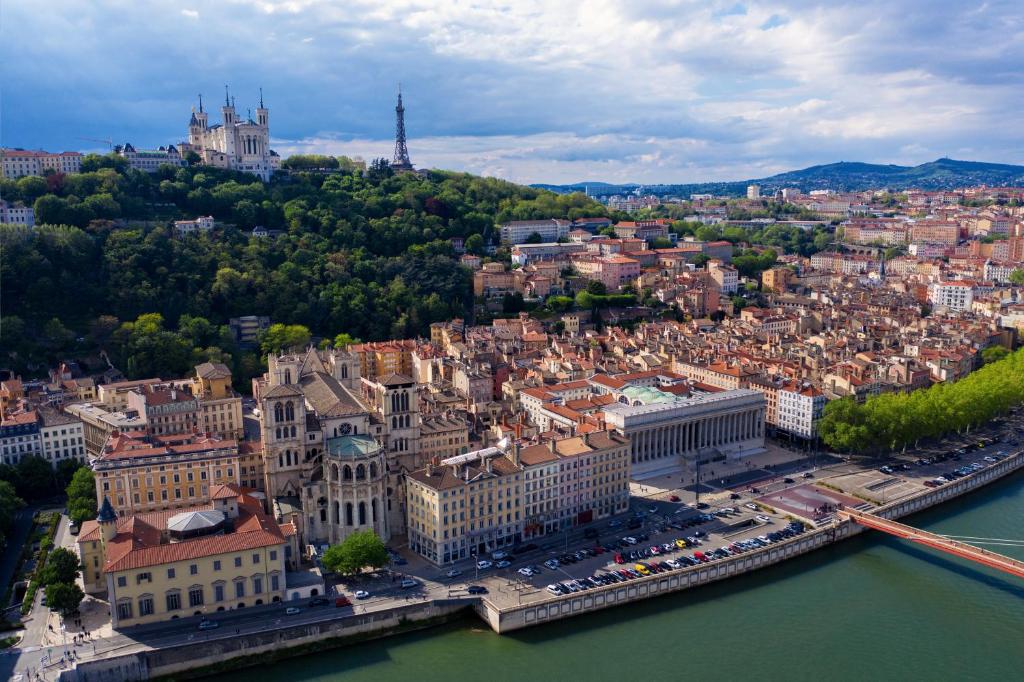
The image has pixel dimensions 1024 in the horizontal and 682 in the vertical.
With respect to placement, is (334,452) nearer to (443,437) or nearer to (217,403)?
(443,437)

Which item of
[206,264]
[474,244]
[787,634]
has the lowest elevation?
[787,634]

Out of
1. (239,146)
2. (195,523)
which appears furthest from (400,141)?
(195,523)

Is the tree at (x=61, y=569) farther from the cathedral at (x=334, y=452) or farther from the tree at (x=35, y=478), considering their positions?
the tree at (x=35, y=478)

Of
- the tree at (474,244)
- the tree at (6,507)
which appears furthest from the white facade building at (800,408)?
the tree at (474,244)

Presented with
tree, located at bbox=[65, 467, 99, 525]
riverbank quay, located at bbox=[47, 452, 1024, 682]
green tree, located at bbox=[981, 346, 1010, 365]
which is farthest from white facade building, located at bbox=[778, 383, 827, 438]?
tree, located at bbox=[65, 467, 99, 525]

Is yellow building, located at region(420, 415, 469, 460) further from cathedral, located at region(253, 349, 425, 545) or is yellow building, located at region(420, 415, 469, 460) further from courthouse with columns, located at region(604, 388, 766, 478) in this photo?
Result: courthouse with columns, located at region(604, 388, 766, 478)

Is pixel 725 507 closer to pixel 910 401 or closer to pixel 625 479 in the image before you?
pixel 625 479

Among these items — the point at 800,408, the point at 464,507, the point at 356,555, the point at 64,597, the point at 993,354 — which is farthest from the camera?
the point at 993,354
